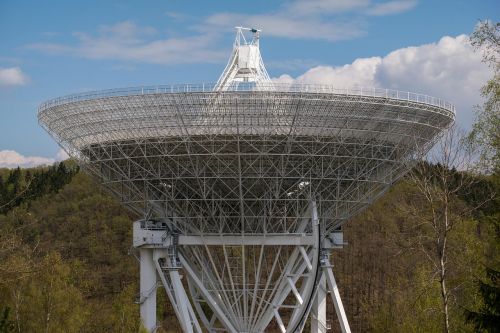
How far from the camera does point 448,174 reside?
1114 inches

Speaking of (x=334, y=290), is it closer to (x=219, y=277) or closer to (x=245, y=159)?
(x=219, y=277)

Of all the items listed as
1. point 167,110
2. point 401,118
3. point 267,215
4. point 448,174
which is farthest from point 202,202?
point 448,174

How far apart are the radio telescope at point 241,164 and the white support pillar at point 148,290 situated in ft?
0.18

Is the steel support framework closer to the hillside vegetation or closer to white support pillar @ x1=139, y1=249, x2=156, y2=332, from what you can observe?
white support pillar @ x1=139, y1=249, x2=156, y2=332

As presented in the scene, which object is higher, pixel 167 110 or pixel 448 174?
pixel 167 110

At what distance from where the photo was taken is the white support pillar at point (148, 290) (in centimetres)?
4388

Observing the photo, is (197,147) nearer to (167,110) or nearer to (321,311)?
(167,110)

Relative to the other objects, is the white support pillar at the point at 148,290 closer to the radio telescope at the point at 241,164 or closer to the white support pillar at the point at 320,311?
the radio telescope at the point at 241,164

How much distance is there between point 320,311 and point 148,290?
8.99m

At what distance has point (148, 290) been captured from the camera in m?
43.8

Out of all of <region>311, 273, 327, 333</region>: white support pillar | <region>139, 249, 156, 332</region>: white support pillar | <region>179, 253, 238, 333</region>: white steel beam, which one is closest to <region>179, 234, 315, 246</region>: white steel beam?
<region>179, 253, 238, 333</region>: white steel beam

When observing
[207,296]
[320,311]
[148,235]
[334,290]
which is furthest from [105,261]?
[334,290]

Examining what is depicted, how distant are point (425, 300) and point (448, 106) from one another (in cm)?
946

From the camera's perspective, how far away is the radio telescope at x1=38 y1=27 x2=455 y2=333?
123 ft
